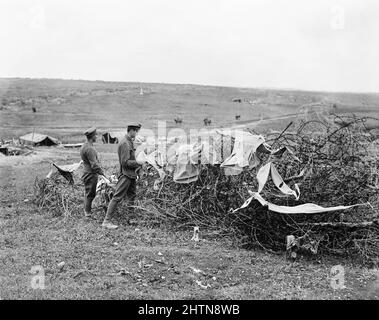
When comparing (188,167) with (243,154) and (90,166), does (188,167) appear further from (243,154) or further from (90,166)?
(90,166)

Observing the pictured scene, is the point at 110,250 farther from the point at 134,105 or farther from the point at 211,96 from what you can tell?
the point at 211,96

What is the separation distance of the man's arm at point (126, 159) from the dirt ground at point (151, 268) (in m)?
1.05

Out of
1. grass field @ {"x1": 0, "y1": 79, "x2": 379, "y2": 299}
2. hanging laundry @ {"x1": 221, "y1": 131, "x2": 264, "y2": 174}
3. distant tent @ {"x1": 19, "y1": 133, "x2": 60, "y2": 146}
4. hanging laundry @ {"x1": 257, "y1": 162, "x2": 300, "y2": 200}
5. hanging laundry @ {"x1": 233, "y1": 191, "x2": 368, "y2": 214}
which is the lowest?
distant tent @ {"x1": 19, "y1": 133, "x2": 60, "y2": 146}

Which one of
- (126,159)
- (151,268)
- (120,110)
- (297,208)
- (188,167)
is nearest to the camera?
(151,268)

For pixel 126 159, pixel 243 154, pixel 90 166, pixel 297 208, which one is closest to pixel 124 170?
pixel 126 159


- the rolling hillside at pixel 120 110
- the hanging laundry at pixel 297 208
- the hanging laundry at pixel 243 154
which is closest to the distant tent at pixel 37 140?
the rolling hillside at pixel 120 110

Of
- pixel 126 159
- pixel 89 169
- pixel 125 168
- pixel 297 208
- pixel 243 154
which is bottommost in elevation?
pixel 297 208

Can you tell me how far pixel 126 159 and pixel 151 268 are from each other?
8.16ft

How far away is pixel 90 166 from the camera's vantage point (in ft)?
27.6

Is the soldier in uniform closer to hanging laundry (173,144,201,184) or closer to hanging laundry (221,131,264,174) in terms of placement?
hanging laundry (173,144,201,184)

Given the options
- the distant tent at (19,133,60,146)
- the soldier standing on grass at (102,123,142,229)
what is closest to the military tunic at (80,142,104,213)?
the soldier standing on grass at (102,123,142,229)

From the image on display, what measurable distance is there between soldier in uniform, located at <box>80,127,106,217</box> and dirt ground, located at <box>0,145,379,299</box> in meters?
0.59

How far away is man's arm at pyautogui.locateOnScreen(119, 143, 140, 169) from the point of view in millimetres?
7945

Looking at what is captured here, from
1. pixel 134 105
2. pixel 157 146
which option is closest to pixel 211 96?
pixel 134 105
